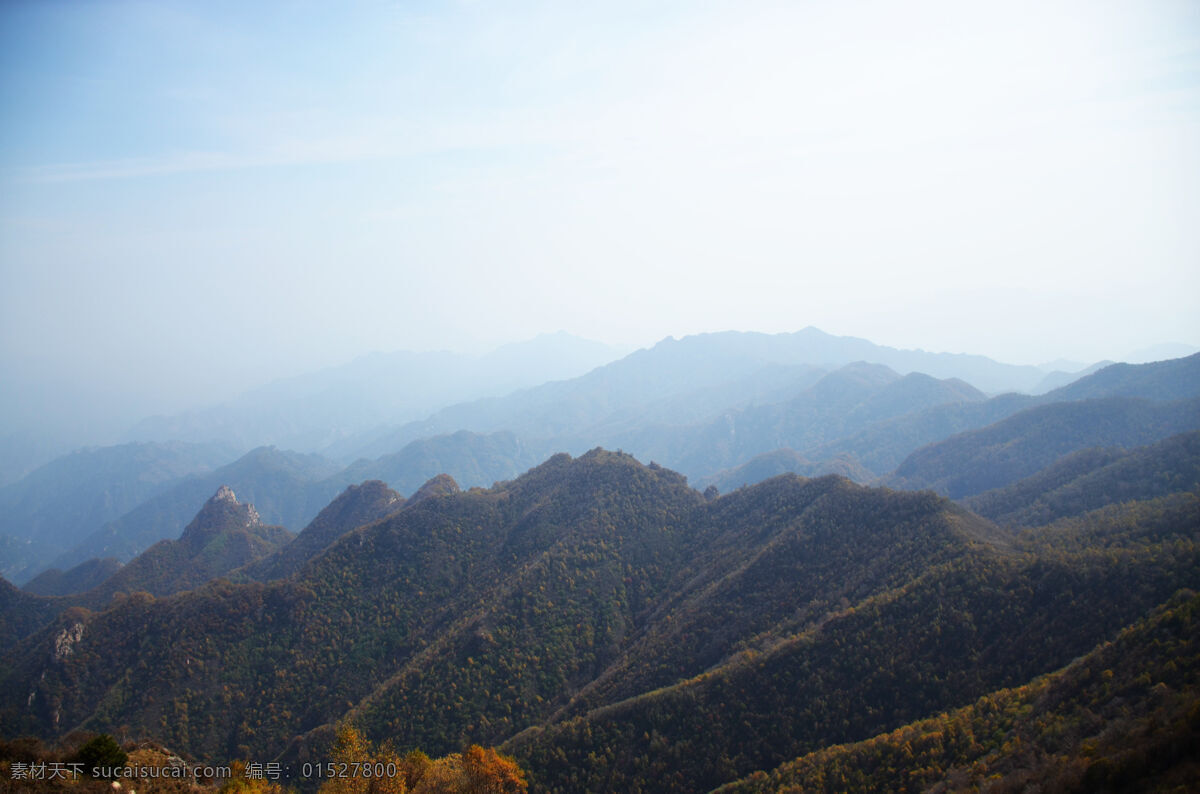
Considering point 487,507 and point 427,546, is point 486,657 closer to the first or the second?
point 427,546

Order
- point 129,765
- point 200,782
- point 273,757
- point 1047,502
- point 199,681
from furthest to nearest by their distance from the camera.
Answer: point 1047,502 < point 199,681 < point 273,757 < point 200,782 < point 129,765

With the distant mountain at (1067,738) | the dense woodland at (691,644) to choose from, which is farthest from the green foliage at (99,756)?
the distant mountain at (1067,738)

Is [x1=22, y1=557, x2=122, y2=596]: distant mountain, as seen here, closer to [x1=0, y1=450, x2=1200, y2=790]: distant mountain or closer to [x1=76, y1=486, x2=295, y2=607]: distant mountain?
[x1=76, y1=486, x2=295, y2=607]: distant mountain

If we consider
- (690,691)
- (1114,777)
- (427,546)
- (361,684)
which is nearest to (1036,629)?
(1114,777)

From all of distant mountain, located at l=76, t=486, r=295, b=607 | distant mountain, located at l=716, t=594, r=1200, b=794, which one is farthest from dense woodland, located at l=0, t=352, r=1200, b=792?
distant mountain, located at l=76, t=486, r=295, b=607

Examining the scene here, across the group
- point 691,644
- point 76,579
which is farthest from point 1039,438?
point 76,579

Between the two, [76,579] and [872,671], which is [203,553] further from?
[872,671]

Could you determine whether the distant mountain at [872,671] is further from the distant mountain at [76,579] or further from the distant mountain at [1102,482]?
the distant mountain at [76,579]
